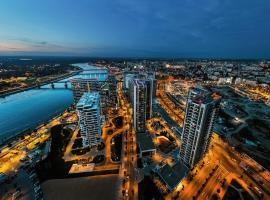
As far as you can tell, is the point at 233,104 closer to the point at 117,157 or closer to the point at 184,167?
the point at 184,167

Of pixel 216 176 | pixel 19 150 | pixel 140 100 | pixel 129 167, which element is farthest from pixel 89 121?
pixel 216 176

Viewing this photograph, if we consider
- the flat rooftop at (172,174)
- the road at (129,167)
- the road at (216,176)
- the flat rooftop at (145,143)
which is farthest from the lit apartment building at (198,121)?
the road at (129,167)

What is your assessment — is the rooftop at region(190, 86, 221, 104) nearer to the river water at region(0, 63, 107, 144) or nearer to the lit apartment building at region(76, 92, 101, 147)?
the lit apartment building at region(76, 92, 101, 147)

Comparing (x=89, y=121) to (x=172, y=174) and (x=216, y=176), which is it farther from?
(x=216, y=176)

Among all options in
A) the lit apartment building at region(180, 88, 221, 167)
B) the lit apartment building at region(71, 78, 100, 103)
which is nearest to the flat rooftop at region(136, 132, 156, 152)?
the lit apartment building at region(180, 88, 221, 167)

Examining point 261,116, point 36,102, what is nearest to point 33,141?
point 36,102
